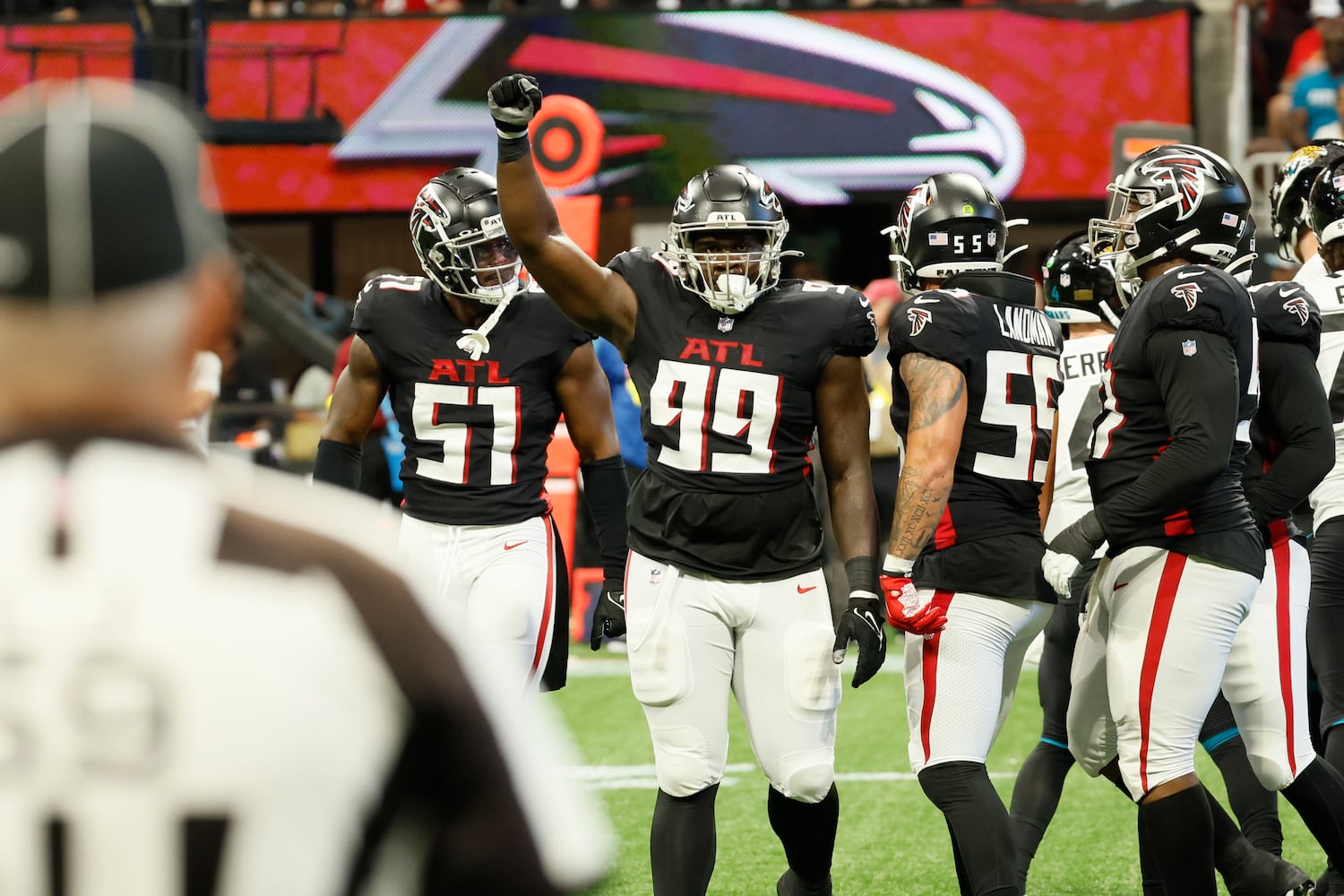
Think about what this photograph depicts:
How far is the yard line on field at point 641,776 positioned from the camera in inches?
243

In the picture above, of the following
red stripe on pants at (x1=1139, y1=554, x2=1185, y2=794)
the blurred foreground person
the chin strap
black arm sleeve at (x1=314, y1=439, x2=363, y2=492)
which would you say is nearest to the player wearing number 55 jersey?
red stripe on pants at (x1=1139, y1=554, x2=1185, y2=794)

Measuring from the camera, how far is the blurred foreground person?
46.8 inches

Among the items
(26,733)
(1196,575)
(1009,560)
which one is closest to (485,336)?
(1009,560)

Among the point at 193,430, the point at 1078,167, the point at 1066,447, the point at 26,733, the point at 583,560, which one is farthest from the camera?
the point at 1078,167

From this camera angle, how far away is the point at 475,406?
14.4 ft

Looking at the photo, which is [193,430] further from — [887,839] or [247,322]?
[247,322]

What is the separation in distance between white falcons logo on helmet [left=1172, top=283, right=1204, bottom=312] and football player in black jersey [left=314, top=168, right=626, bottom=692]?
5.39 ft

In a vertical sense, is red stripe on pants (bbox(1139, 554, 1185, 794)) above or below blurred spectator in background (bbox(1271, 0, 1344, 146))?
below

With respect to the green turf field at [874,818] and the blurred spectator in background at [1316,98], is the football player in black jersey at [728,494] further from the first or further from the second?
the blurred spectator in background at [1316,98]

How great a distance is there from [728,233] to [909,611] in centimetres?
104

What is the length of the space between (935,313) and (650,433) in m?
0.77

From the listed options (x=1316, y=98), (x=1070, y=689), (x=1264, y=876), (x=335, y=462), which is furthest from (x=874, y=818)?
(x=1316, y=98)

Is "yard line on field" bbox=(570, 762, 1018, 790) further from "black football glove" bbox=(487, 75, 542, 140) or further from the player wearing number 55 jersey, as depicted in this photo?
"black football glove" bbox=(487, 75, 542, 140)

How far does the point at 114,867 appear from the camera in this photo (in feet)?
3.94
